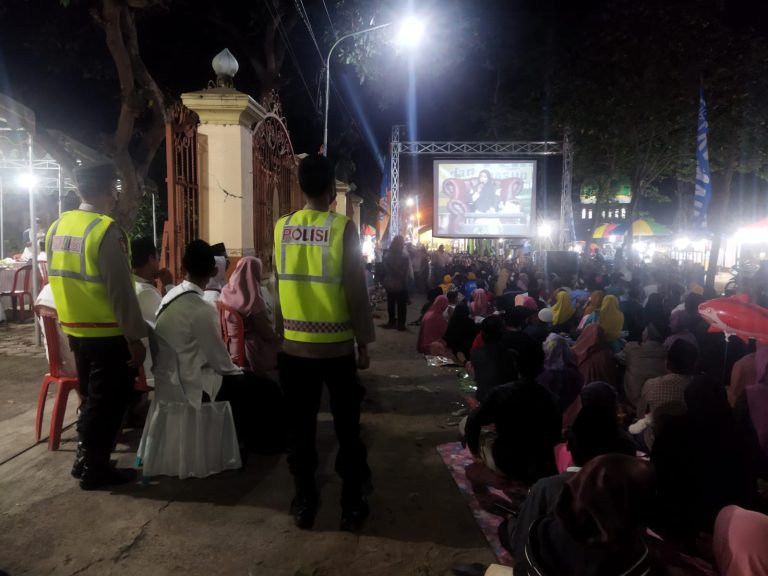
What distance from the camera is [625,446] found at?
2535 millimetres

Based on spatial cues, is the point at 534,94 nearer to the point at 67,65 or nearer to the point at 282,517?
the point at 67,65

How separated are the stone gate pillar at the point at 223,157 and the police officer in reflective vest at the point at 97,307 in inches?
Answer: 99.8

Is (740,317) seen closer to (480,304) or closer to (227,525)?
(227,525)

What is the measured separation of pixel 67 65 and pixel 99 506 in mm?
11757

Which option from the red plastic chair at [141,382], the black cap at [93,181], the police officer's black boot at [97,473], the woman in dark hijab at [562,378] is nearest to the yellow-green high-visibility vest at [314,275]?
the black cap at [93,181]

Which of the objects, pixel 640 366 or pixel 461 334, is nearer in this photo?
pixel 640 366

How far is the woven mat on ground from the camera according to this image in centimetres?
332

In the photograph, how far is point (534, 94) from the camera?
67.2ft

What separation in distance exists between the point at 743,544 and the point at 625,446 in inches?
21.0

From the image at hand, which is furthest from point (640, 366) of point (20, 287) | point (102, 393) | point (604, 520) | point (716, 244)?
point (716, 244)

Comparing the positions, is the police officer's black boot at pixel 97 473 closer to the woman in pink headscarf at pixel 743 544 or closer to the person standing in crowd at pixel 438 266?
the woman in pink headscarf at pixel 743 544

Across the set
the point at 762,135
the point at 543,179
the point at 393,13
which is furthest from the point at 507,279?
the point at 762,135

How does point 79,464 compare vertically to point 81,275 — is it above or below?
below

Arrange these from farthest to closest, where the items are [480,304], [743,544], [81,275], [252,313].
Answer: [480,304] < [252,313] < [81,275] < [743,544]
